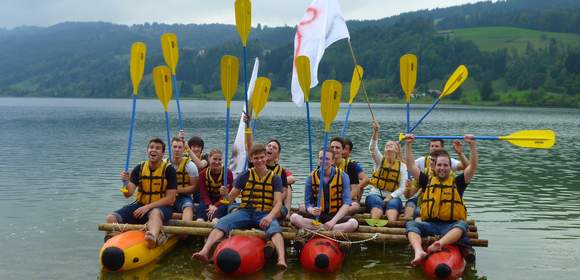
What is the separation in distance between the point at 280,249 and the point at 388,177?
2.92 m

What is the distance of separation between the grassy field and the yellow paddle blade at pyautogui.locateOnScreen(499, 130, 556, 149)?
453 ft

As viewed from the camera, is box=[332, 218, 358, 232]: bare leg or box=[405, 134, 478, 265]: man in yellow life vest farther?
box=[332, 218, 358, 232]: bare leg

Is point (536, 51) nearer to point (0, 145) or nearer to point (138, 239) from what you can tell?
point (0, 145)

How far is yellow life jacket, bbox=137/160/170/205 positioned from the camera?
8.60 metres

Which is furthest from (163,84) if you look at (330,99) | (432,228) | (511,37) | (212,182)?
(511,37)

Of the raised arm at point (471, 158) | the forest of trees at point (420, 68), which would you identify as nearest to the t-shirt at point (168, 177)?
the raised arm at point (471, 158)

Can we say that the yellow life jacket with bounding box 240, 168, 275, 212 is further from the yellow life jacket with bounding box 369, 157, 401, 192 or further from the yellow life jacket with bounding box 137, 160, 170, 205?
the yellow life jacket with bounding box 369, 157, 401, 192

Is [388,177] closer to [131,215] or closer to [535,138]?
[535,138]

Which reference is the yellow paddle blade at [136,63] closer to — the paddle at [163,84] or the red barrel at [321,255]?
the paddle at [163,84]

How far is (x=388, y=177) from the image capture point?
10062mm

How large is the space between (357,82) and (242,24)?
13.0 ft

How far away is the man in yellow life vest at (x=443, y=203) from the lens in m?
7.92

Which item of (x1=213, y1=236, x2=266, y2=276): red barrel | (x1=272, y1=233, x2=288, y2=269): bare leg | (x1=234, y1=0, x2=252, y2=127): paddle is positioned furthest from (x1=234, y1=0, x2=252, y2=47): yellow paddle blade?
(x1=213, y1=236, x2=266, y2=276): red barrel

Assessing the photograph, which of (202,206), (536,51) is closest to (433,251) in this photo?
(202,206)
